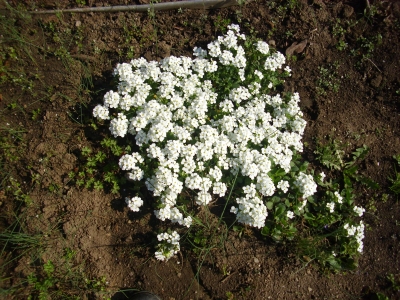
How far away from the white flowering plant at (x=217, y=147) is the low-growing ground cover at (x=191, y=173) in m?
0.04

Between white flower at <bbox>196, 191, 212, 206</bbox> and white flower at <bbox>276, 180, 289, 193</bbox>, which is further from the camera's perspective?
white flower at <bbox>276, 180, 289, 193</bbox>

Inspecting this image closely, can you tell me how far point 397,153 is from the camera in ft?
17.3

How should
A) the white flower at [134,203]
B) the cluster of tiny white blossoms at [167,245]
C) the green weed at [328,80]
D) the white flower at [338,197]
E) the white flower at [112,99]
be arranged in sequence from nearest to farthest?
the cluster of tiny white blossoms at [167,245] < the white flower at [134,203] < the white flower at [112,99] < the white flower at [338,197] < the green weed at [328,80]

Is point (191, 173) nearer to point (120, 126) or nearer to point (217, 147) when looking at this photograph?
point (217, 147)

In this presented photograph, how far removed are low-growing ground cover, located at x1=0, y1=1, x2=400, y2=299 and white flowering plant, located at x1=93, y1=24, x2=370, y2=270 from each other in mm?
36

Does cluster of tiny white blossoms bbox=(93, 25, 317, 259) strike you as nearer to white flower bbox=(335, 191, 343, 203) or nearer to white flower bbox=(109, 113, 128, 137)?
white flower bbox=(109, 113, 128, 137)

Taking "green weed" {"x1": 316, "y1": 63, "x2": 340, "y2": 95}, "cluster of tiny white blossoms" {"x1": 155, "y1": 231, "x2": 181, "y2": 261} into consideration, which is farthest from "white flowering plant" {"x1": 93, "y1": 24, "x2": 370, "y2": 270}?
"green weed" {"x1": 316, "y1": 63, "x2": 340, "y2": 95}

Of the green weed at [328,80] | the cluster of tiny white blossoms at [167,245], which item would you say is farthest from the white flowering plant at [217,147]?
the green weed at [328,80]

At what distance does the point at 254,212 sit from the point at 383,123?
2863 millimetres

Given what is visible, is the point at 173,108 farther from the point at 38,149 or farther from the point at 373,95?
the point at 373,95

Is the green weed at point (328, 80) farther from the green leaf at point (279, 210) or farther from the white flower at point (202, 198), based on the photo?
the white flower at point (202, 198)

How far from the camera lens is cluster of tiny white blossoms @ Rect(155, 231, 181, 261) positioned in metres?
4.30

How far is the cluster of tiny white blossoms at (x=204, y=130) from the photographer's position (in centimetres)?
433

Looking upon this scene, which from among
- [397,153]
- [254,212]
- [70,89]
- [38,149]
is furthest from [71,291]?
[397,153]
